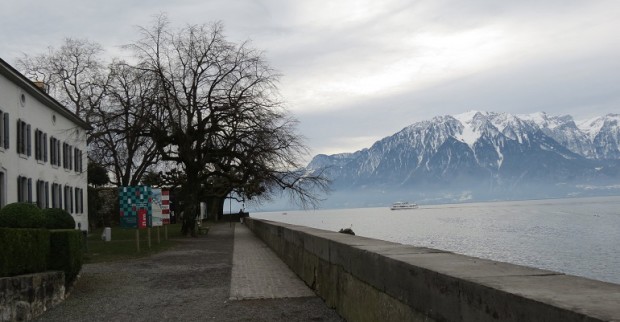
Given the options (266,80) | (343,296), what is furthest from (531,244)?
(343,296)

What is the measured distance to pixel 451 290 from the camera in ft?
14.2

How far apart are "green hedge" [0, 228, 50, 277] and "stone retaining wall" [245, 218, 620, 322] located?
15.6 feet

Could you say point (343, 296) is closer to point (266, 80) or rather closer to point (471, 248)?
point (266, 80)

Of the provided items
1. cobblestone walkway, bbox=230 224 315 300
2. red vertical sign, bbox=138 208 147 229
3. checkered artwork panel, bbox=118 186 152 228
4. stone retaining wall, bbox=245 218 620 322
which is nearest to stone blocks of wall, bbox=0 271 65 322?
cobblestone walkway, bbox=230 224 315 300

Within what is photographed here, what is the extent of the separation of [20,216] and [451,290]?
30.6 feet

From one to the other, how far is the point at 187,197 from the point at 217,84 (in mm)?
6768

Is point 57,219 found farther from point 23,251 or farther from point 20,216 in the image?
point 23,251

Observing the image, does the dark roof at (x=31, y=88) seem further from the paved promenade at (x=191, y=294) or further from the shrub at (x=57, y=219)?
the shrub at (x=57, y=219)

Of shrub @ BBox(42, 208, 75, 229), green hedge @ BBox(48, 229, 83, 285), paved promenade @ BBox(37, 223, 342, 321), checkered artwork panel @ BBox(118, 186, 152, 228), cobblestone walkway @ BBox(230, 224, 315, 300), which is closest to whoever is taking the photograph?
paved promenade @ BBox(37, 223, 342, 321)

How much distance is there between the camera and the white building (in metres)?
25.3

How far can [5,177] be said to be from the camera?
81.9ft

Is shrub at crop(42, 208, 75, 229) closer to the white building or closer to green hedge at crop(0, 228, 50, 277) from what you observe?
green hedge at crop(0, 228, 50, 277)

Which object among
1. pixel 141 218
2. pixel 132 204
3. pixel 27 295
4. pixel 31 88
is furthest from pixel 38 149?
pixel 27 295

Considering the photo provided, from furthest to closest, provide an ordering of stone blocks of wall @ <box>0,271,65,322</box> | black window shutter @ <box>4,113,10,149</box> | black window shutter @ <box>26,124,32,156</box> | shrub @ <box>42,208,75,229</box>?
black window shutter @ <box>26,124,32,156</box>
black window shutter @ <box>4,113,10,149</box>
shrub @ <box>42,208,75,229</box>
stone blocks of wall @ <box>0,271,65,322</box>
